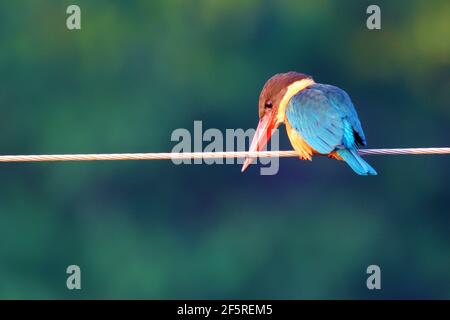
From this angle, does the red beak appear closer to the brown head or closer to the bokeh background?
the brown head

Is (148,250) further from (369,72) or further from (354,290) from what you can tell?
(369,72)

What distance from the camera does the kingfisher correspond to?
22.7ft

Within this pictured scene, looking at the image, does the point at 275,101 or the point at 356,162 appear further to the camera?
the point at 275,101

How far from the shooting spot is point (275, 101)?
755 cm

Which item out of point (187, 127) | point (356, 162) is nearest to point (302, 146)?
point (356, 162)

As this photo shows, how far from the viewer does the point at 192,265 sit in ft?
45.4

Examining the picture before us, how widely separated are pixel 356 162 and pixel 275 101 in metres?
0.89

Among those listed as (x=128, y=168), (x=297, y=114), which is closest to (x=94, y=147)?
(x=128, y=168)

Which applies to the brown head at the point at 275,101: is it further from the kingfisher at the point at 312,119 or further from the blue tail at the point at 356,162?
the blue tail at the point at 356,162

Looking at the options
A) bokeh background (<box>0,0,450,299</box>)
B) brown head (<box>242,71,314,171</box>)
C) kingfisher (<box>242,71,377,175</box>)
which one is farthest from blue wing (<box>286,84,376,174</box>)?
bokeh background (<box>0,0,450,299</box>)

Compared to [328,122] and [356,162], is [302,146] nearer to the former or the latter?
[328,122]

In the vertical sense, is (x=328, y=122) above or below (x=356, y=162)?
above

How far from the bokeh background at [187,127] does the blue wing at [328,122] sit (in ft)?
19.8

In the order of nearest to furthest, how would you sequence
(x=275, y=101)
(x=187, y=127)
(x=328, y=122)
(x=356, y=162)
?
(x=356, y=162) → (x=328, y=122) → (x=275, y=101) → (x=187, y=127)
